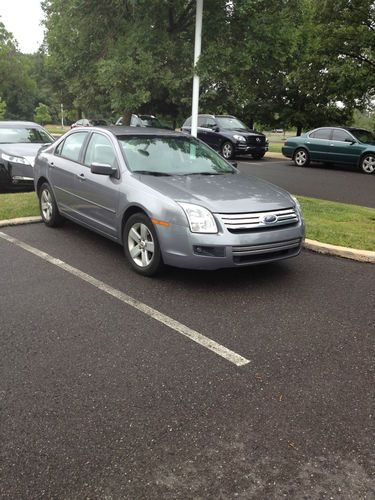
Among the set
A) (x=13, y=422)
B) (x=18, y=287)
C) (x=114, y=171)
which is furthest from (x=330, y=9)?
(x=13, y=422)

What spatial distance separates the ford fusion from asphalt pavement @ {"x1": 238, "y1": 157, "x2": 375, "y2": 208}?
→ 17.9 feet

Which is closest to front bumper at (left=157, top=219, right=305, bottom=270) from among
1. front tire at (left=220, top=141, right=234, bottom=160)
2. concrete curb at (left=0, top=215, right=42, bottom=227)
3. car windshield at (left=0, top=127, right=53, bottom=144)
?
concrete curb at (left=0, top=215, right=42, bottom=227)

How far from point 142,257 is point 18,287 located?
1.27 metres

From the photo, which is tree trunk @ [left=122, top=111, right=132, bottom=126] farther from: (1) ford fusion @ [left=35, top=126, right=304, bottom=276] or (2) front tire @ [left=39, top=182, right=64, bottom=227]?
(1) ford fusion @ [left=35, top=126, right=304, bottom=276]

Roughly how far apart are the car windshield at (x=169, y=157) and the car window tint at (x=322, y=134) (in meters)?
11.8

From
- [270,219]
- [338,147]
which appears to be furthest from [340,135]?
[270,219]

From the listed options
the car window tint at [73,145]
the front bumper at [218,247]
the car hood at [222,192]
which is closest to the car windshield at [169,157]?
the car hood at [222,192]

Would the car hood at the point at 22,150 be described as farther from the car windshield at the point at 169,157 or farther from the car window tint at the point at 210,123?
the car window tint at the point at 210,123

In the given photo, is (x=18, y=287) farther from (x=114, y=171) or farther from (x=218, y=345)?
(x=218, y=345)

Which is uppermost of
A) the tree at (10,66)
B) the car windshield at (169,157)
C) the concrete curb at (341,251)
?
the tree at (10,66)

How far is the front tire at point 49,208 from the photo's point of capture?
6980mm

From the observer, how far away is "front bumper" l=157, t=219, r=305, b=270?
460 centimetres

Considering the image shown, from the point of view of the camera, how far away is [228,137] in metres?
19.1

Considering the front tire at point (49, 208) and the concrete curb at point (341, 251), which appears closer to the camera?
the concrete curb at point (341, 251)
